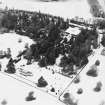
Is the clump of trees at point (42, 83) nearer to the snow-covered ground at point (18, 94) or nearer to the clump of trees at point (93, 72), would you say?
the snow-covered ground at point (18, 94)

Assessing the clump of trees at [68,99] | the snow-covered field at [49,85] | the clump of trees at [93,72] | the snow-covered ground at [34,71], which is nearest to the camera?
the clump of trees at [68,99]

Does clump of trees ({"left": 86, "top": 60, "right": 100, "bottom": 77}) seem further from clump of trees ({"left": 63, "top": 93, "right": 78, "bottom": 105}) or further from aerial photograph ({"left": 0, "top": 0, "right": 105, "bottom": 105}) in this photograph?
clump of trees ({"left": 63, "top": 93, "right": 78, "bottom": 105})

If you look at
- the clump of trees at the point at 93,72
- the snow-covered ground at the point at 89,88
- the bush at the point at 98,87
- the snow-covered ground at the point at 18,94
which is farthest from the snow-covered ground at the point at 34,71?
the bush at the point at 98,87

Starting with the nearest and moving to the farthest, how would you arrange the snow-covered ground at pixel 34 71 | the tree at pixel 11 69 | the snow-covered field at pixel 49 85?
the snow-covered field at pixel 49 85, the snow-covered ground at pixel 34 71, the tree at pixel 11 69

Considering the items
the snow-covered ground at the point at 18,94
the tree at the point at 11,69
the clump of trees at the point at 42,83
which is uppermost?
the tree at the point at 11,69

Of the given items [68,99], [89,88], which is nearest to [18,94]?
[68,99]

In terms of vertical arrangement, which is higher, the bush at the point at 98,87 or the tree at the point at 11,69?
the tree at the point at 11,69

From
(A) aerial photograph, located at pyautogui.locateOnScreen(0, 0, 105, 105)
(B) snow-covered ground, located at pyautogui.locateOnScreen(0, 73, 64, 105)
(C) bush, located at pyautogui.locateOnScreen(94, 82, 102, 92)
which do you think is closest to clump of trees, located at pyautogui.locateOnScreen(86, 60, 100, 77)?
(A) aerial photograph, located at pyautogui.locateOnScreen(0, 0, 105, 105)

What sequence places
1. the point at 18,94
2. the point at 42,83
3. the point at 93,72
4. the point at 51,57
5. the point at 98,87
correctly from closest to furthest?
the point at 18,94 < the point at 98,87 < the point at 42,83 < the point at 93,72 < the point at 51,57

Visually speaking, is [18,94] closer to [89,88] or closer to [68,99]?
[68,99]

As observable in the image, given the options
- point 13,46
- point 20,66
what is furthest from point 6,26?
point 20,66
